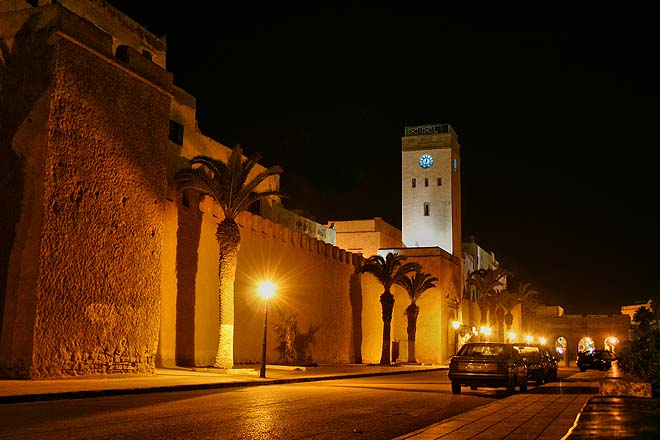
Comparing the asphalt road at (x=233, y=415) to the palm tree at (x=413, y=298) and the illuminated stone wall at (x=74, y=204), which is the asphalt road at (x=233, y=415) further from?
the palm tree at (x=413, y=298)

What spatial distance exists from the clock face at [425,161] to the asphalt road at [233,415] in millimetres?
49392

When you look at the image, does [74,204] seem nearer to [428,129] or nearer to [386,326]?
[386,326]

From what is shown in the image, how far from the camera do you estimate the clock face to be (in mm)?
66438

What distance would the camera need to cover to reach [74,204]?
20.3 metres

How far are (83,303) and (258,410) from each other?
9050mm

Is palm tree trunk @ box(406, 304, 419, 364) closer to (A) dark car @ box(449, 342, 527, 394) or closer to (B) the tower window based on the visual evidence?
(B) the tower window

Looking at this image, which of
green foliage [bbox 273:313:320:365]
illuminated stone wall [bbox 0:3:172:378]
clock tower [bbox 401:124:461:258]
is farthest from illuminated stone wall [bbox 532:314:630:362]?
illuminated stone wall [bbox 0:3:172:378]

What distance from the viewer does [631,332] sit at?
97125mm

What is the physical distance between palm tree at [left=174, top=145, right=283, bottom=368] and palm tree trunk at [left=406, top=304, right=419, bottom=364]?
22882mm

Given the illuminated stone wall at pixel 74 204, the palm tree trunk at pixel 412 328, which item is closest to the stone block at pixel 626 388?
the illuminated stone wall at pixel 74 204

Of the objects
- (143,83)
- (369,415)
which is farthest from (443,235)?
(369,415)

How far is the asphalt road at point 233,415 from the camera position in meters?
9.88

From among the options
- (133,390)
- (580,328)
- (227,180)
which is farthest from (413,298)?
(580,328)

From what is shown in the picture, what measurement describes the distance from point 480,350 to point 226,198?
1016 centimetres
